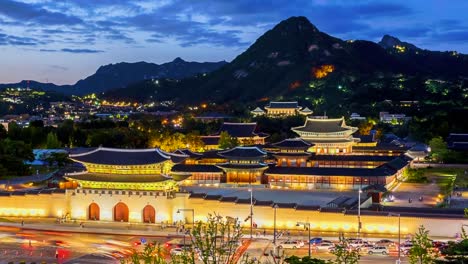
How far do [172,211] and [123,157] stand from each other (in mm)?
5173

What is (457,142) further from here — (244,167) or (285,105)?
(285,105)

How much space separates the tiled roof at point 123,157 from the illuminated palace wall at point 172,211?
2077 millimetres

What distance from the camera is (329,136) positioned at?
82.8 meters

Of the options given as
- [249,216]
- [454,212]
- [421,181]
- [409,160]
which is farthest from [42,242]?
[409,160]

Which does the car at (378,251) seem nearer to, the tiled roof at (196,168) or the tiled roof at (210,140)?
the tiled roof at (196,168)

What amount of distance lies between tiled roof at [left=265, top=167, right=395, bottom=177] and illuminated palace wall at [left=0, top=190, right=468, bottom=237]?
19.4 meters

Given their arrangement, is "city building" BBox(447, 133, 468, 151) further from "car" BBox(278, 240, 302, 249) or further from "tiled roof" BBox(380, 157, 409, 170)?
"car" BBox(278, 240, 302, 249)

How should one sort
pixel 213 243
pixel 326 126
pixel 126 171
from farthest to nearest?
1. pixel 326 126
2. pixel 126 171
3. pixel 213 243

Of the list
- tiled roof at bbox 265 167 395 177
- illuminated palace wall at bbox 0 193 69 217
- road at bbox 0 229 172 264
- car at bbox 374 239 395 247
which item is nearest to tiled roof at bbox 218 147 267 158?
tiled roof at bbox 265 167 395 177

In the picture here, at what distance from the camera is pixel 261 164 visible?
63.1m

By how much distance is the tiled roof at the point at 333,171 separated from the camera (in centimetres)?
5894

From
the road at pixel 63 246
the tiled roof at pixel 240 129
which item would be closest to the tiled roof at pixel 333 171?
the road at pixel 63 246

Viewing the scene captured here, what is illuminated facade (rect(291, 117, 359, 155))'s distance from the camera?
82.0 m

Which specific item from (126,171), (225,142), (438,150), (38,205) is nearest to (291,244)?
(126,171)
